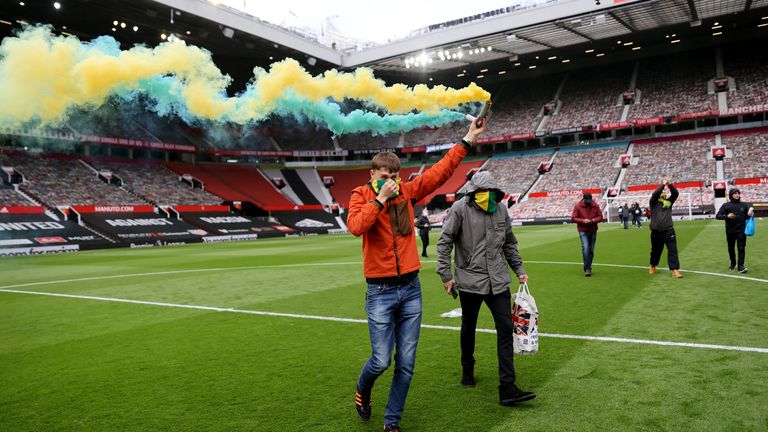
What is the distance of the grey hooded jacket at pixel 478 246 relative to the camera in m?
4.98

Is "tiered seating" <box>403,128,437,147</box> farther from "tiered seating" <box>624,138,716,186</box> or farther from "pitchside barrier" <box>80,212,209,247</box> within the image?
"pitchside barrier" <box>80,212,209,247</box>

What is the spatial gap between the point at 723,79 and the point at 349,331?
58062mm

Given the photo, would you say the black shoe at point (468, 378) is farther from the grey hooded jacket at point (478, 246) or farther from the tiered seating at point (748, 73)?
the tiered seating at point (748, 73)

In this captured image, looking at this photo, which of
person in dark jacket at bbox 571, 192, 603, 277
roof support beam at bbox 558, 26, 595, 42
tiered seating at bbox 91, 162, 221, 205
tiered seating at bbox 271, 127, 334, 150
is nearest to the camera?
person in dark jacket at bbox 571, 192, 603, 277

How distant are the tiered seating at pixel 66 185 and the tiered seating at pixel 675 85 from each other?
5117 centimetres

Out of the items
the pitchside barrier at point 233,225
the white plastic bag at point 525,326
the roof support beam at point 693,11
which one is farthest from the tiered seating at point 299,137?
the white plastic bag at point 525,326

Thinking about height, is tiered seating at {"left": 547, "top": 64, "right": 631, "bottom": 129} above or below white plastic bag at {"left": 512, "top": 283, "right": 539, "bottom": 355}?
above

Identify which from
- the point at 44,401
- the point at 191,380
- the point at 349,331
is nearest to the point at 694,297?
the point at 349,331

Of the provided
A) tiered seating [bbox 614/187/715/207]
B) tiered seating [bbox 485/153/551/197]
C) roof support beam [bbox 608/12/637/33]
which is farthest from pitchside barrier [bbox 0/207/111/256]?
tiered seating [bbox 614/187/715/207]

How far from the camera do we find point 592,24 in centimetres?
4184

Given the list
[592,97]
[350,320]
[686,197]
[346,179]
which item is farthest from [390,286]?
[346,179]

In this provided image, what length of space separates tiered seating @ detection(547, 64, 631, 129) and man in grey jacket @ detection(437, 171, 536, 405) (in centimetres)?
5538

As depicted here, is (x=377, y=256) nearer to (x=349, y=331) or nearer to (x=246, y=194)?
(x=349, y=331)

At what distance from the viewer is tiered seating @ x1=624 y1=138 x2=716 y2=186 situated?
45.9 m
